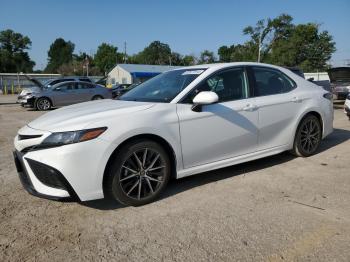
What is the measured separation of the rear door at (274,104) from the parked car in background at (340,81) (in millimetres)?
10880

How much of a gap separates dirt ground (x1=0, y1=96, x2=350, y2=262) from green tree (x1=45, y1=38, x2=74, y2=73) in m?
125

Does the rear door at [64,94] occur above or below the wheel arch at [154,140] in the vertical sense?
above

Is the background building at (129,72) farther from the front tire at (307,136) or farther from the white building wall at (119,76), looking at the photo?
the front tire at (307,136)

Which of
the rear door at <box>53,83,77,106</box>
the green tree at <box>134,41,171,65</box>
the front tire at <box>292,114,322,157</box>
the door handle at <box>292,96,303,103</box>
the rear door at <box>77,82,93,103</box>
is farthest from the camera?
the green tree at <box>134,41,171,65</box>

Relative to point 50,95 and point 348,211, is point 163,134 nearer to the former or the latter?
point 348,211

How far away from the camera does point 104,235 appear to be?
317 cm

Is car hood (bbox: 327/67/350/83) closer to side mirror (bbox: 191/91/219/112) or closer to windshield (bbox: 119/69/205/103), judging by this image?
windshield (bbox: 119/69/205/103)

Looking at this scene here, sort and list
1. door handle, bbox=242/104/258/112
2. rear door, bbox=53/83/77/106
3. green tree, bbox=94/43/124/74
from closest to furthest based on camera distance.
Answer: door handle, bbox=242/104/258/112, rear door, bbox=53/83/77/106, green tree, bbox=94/43/124/74

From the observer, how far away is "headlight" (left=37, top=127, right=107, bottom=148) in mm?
3373

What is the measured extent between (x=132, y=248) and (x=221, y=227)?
2.79 ft

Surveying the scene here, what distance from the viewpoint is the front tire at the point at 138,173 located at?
3604 millimetres

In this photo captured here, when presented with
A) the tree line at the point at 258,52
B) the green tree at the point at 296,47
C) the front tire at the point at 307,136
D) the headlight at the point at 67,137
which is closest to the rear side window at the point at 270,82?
the front tire at the point at 307,136

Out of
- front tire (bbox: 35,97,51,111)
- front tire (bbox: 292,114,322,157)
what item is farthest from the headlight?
front tire (bbox: 35,97,51,111)

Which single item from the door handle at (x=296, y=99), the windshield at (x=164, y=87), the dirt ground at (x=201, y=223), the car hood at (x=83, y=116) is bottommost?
the dirt ground at (x=201, y=223)
